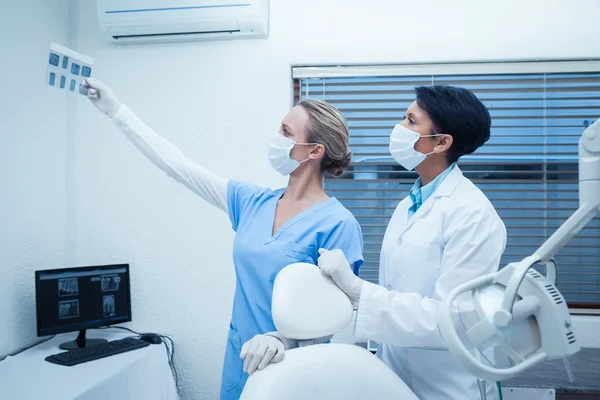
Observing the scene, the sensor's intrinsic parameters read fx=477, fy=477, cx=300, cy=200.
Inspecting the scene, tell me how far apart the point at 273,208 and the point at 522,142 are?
1406mm

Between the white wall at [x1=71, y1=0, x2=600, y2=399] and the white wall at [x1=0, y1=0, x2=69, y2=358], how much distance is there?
125mm

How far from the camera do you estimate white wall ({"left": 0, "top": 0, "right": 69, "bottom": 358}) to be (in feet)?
6.40

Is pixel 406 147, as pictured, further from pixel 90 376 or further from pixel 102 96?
pixel 90 376

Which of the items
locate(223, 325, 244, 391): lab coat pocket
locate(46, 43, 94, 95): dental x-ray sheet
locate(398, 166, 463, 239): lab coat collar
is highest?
locate(46, 43, 94, 95): dental x-ray sheet

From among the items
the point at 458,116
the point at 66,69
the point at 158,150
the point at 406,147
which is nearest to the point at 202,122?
the point at 158,150

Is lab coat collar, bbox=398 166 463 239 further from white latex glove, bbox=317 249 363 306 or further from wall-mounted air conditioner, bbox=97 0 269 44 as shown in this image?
wall-mounted air conditioner, bbox=97 0 269 44

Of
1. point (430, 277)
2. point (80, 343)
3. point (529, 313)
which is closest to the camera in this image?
point (529, 313)

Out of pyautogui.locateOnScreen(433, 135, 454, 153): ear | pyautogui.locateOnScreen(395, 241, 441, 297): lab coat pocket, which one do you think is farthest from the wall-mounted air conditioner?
pyautogui.locateOnScreen(395, 241, 441, 297): lab coat pocket

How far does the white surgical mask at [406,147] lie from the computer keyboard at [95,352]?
1412 millimetres

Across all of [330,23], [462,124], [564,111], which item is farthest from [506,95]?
[462,124]

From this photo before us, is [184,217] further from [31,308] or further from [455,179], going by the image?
[455,179]

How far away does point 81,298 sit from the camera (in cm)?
210

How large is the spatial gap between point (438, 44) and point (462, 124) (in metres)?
1.05

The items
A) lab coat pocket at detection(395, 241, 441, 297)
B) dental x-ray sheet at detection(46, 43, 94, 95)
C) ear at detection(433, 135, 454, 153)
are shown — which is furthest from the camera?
dental x-ray sheet at detection(46, 43, 94, 95)
